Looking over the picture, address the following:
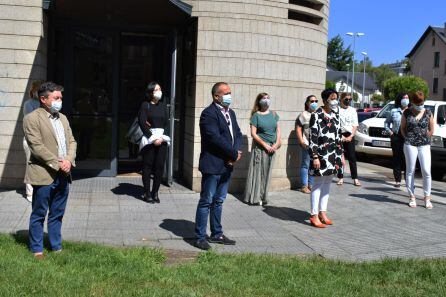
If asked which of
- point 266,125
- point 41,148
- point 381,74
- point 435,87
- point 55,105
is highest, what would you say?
point 381,74

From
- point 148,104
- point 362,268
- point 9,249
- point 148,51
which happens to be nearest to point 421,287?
point 362,268

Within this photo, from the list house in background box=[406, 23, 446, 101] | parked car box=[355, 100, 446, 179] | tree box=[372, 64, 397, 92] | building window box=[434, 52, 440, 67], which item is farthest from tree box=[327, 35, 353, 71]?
parked car box=[355, 100, 446, 179]

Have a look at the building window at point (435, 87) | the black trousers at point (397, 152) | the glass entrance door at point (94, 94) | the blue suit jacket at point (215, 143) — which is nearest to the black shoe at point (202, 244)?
the blue suit jacket at point (215, 143)

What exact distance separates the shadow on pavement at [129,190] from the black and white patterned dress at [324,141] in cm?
308

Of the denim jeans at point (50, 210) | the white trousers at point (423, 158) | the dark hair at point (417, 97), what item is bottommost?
the denim jeans at point (50, 210)

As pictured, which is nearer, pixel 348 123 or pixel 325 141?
pixel 325 141

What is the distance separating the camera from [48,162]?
18.2 ft

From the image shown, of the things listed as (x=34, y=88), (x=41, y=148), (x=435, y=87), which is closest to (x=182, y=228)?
(x=41, y=148)

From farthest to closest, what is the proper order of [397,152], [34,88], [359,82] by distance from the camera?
[359,82], [397,152], [34,88]

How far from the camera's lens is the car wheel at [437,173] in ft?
47.1

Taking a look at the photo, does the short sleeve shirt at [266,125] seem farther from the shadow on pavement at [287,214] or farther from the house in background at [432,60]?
the house in background at [432,60]

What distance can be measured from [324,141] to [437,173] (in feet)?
27.0

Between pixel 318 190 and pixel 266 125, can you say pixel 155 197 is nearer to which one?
pixel 266 125

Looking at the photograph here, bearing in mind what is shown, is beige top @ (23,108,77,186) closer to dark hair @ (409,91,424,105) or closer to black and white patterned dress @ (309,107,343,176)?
black and white patterned dress @ (309,107,343,176)
